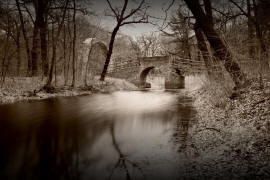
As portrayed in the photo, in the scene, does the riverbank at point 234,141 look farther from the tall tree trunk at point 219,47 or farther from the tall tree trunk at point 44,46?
the tall tree trunk at point 44,46

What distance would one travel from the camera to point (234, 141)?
4582mm

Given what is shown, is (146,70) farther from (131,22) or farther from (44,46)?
(44,46)

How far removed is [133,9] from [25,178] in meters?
19.1

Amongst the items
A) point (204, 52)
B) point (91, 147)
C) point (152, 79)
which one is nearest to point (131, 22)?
point (204, 52)

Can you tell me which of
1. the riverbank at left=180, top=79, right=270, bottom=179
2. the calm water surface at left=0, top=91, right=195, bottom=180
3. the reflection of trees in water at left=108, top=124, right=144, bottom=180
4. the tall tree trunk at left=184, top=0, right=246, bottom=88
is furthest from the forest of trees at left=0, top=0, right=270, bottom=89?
the reflection of trees in water at left=108, top=124, right=144, bottom=180

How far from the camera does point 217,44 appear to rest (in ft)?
Result: 25.6

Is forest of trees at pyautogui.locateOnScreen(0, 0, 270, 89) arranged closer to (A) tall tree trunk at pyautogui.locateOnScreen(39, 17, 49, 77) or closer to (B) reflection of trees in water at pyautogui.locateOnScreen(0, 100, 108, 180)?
(A) tall tree trunk at pyautogui.locateOnScreen(39, 17, 49, 77)

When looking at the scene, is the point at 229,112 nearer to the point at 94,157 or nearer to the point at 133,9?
the point at 94,157

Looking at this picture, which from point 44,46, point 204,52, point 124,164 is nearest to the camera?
point 124,164

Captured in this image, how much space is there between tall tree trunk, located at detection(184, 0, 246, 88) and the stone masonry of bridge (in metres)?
14.7

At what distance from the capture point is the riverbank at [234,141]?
11.4 ft

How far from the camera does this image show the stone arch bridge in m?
22.9

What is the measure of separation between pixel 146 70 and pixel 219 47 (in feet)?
60.3

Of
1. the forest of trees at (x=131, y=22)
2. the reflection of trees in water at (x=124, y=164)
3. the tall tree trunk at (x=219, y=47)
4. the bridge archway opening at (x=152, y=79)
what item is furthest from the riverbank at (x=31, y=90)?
the tall tree trunk at (x=219, y=47)
